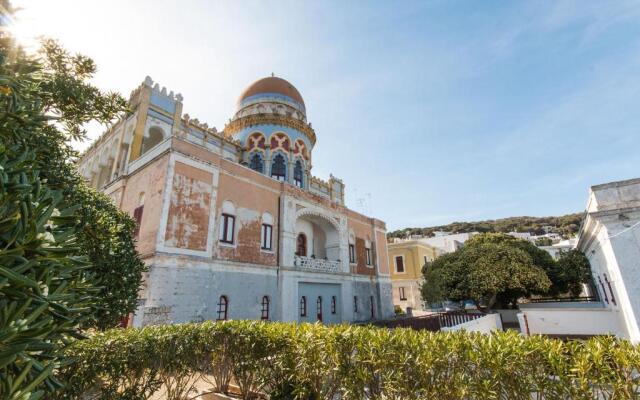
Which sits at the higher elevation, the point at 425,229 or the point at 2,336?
the point at 425,229

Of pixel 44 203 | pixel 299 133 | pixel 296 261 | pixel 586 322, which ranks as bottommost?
pixel 586 322

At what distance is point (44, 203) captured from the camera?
2123 mm

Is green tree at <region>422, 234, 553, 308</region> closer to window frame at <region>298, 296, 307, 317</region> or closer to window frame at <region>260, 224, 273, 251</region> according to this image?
window frame at <region>298, 296, 307, 317</region>

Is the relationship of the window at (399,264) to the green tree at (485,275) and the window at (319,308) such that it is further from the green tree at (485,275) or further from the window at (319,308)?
the window at (319,308)

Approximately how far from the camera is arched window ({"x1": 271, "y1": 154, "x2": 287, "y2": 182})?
20.4 metres

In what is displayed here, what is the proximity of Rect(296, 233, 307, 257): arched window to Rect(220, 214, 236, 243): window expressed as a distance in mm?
5724

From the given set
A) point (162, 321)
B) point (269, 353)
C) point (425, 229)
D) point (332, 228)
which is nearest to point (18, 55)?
point (269, 353)

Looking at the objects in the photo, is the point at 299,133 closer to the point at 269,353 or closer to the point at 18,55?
the point at 269,353

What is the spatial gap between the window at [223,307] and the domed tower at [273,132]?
30.8ft

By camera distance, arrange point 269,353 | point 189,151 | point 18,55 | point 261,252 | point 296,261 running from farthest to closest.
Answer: point 296,261
point 261,252
point 189,151
point 269,353
point 18,55

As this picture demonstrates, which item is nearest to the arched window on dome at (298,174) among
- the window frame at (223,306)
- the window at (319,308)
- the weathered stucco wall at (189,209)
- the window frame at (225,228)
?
the window frame at (225,228)

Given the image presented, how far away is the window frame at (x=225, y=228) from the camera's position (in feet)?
43.5

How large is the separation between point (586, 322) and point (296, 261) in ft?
49.4

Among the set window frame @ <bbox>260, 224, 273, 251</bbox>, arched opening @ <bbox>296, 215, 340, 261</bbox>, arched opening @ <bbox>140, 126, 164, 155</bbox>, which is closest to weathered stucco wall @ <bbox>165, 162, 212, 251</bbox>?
window frame @ <bbox>260, 224, 273, 251</bbox>
